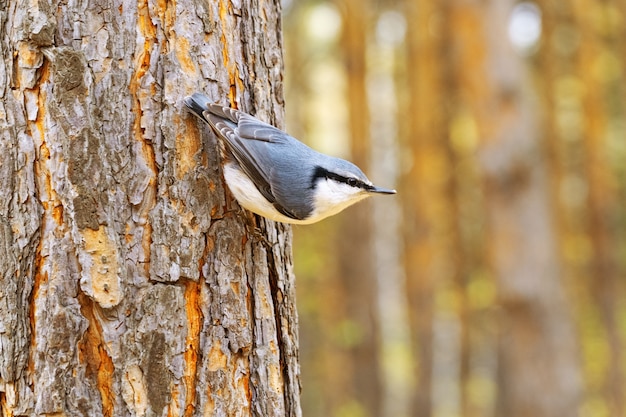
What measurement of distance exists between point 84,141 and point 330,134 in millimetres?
14649

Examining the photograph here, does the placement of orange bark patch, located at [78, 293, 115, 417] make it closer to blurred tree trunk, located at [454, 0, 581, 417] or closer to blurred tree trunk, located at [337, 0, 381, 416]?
blurred tree trunk, located at [454, 0, 581, 417]

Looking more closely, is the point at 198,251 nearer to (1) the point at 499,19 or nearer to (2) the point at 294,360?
(2) the point at 294,360

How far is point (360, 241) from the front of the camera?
9016 mm

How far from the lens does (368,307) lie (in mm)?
9242

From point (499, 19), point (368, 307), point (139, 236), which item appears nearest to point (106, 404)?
point (139, 236)

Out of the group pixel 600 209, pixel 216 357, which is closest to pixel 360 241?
pixel 600 209

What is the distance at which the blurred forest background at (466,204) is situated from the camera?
5180mm

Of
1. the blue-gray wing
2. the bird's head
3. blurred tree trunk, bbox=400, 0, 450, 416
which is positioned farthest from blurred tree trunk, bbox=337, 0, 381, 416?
the blue-gray wing

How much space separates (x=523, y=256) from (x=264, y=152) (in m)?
3.31

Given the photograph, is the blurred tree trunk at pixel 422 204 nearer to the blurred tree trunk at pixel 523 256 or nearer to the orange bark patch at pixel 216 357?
the blurred tree trunk at pixel 523 256

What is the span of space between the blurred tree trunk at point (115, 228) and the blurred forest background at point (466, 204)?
11.3ft

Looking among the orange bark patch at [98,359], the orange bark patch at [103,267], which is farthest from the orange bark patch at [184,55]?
the orange bark patch at [98,359]

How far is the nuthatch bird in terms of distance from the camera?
2072 mm

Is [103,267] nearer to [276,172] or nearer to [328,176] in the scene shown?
[276,172]
